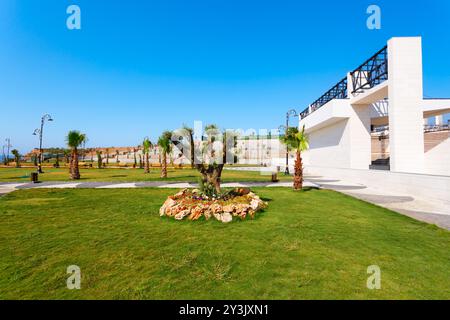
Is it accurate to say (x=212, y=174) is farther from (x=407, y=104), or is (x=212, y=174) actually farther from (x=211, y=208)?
(x=407, y=104)

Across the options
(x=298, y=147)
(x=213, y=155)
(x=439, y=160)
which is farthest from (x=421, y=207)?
(x=213, y=155)

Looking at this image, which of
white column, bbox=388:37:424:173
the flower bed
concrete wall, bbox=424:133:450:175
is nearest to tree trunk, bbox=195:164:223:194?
the flower bed

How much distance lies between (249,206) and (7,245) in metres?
7.98

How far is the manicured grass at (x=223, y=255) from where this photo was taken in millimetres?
3787

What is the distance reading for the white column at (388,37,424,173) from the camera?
1542 cm

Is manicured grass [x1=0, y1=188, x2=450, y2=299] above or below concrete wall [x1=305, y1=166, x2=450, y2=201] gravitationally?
below

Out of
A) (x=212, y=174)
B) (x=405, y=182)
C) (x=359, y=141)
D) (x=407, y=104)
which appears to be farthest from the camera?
(x=359, y=141)

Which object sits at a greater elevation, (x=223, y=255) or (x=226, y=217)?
(x=226, y=217)

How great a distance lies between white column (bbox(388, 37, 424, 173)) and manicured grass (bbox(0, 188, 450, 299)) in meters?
9.43

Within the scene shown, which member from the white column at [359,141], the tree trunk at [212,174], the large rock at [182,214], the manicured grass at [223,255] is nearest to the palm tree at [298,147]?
the manicured grass at [223,255]

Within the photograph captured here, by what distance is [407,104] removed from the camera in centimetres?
1558

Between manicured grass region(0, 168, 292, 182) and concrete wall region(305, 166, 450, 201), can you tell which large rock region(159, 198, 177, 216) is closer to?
manicured grass region(0, 168, 292, 182)

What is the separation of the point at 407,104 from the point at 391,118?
1.41 m
